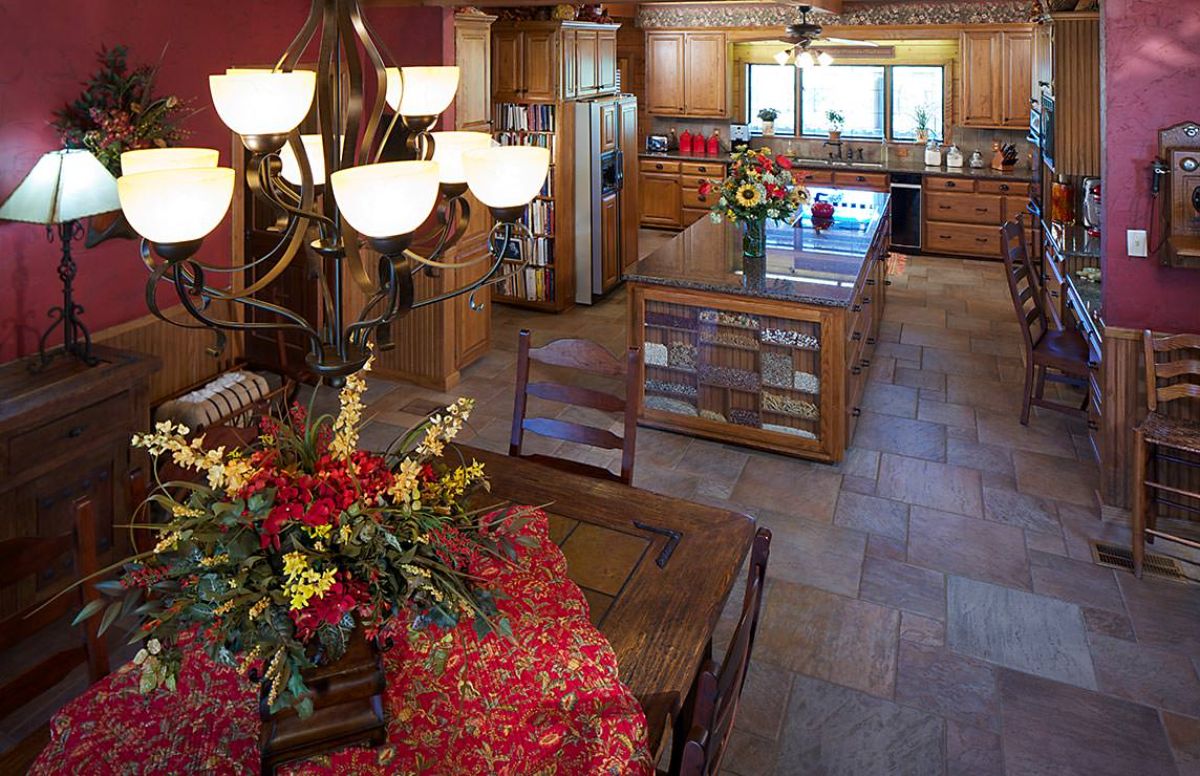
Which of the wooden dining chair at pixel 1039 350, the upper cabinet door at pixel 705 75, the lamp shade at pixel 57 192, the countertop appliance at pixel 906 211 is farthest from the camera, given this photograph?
the upper cabinet door at pixel 705 75

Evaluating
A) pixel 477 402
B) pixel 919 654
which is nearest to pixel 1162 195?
pixel 919 654

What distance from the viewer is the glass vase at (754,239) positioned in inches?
199

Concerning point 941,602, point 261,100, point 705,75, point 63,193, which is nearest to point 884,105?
point 705,75

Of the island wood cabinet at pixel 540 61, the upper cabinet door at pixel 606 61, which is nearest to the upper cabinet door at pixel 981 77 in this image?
the upper cabinet door at pixel 606 61

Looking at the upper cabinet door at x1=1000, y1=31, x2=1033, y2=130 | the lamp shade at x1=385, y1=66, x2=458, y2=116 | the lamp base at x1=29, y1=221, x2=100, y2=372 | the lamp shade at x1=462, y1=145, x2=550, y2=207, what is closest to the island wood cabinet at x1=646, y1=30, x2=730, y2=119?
the upper cabinet door at x1=1000, y1=31, x2=1033, y2=130

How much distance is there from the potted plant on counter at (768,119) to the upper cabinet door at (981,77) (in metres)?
2.24

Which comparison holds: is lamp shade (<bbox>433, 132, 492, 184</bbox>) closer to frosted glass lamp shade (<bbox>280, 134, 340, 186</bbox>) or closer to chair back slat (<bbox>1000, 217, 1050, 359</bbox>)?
frosted glass lamp shade (<bbox>280, 134, 340, 186</bbox>)

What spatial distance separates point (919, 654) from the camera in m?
3.15

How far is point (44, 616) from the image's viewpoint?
1922 millimetres

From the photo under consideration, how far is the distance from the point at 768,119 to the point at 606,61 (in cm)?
335

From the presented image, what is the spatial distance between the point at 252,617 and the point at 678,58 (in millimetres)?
10255

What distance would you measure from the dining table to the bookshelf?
5.18 meters

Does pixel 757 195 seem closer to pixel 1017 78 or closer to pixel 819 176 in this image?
pixel 819 176

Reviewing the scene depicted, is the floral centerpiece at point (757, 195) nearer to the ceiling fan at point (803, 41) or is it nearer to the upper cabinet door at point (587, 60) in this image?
the ceiling fan at point (803, 41)
